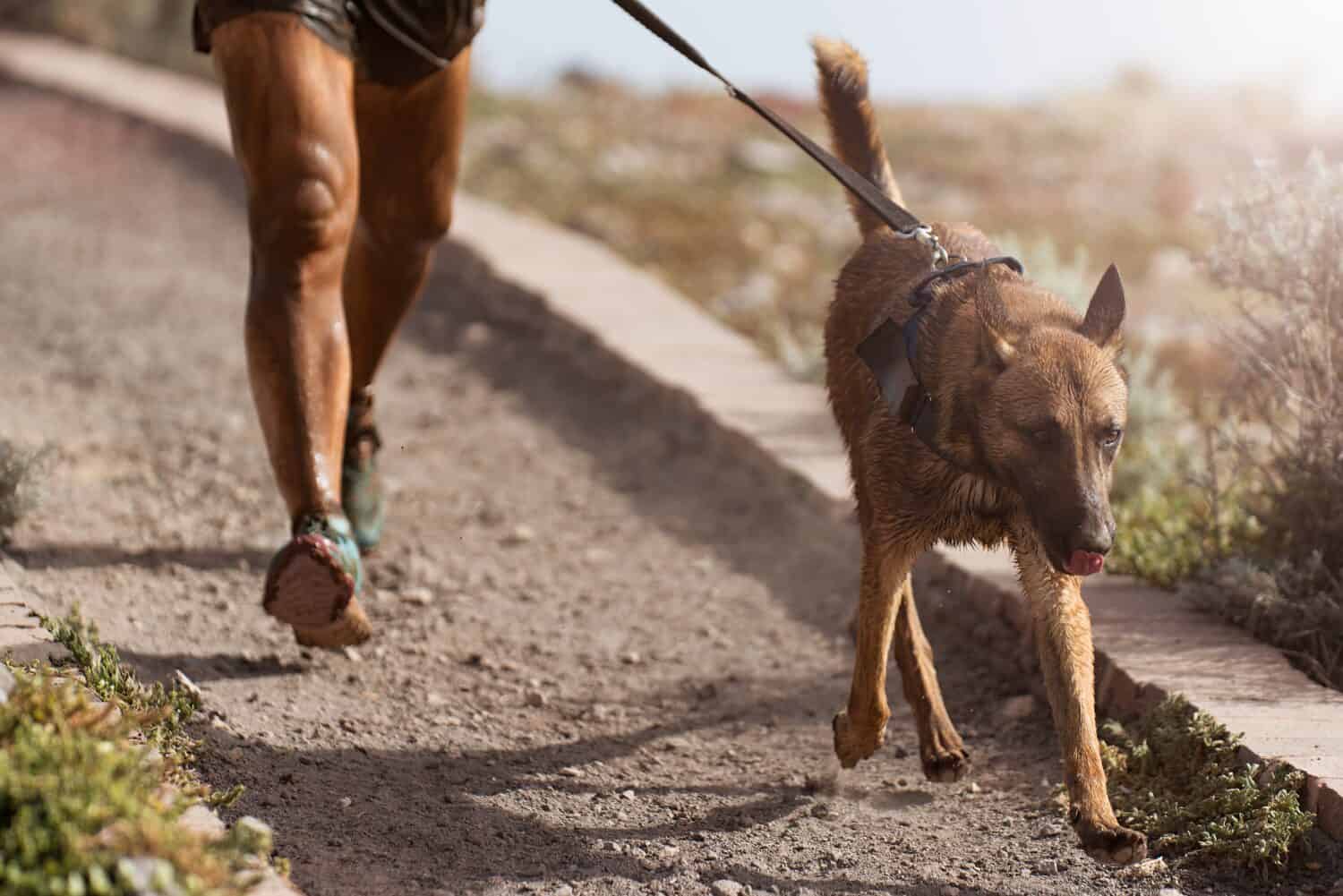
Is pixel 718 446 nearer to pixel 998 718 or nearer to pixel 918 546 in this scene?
pixel 998 718

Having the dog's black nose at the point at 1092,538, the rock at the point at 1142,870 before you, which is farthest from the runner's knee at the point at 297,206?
the rock at the point at 1142,870

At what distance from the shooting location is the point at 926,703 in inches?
154

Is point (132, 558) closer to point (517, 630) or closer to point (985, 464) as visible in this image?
point (517, 630)

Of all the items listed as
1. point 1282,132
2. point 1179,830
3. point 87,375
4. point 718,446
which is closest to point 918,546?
point 1179,830

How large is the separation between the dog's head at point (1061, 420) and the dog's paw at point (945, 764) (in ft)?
2.71

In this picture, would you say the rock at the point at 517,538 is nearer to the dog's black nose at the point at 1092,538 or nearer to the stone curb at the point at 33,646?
the stone curb at the point at 33,646

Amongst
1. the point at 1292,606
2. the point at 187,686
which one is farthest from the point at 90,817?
the point at 1292,606

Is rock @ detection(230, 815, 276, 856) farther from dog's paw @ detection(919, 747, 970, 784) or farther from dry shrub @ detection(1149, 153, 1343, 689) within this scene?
dry shrub @ detection(1149, 153, 1343, 689)

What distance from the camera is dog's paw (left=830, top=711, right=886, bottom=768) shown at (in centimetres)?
372

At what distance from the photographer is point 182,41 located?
52.6 ft

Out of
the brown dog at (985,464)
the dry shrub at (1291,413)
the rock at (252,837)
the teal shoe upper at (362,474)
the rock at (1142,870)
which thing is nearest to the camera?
the rock at (252,837)

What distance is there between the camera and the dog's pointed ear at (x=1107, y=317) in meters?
3.29

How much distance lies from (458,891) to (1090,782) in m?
1.26

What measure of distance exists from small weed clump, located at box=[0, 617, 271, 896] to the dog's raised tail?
227cm
